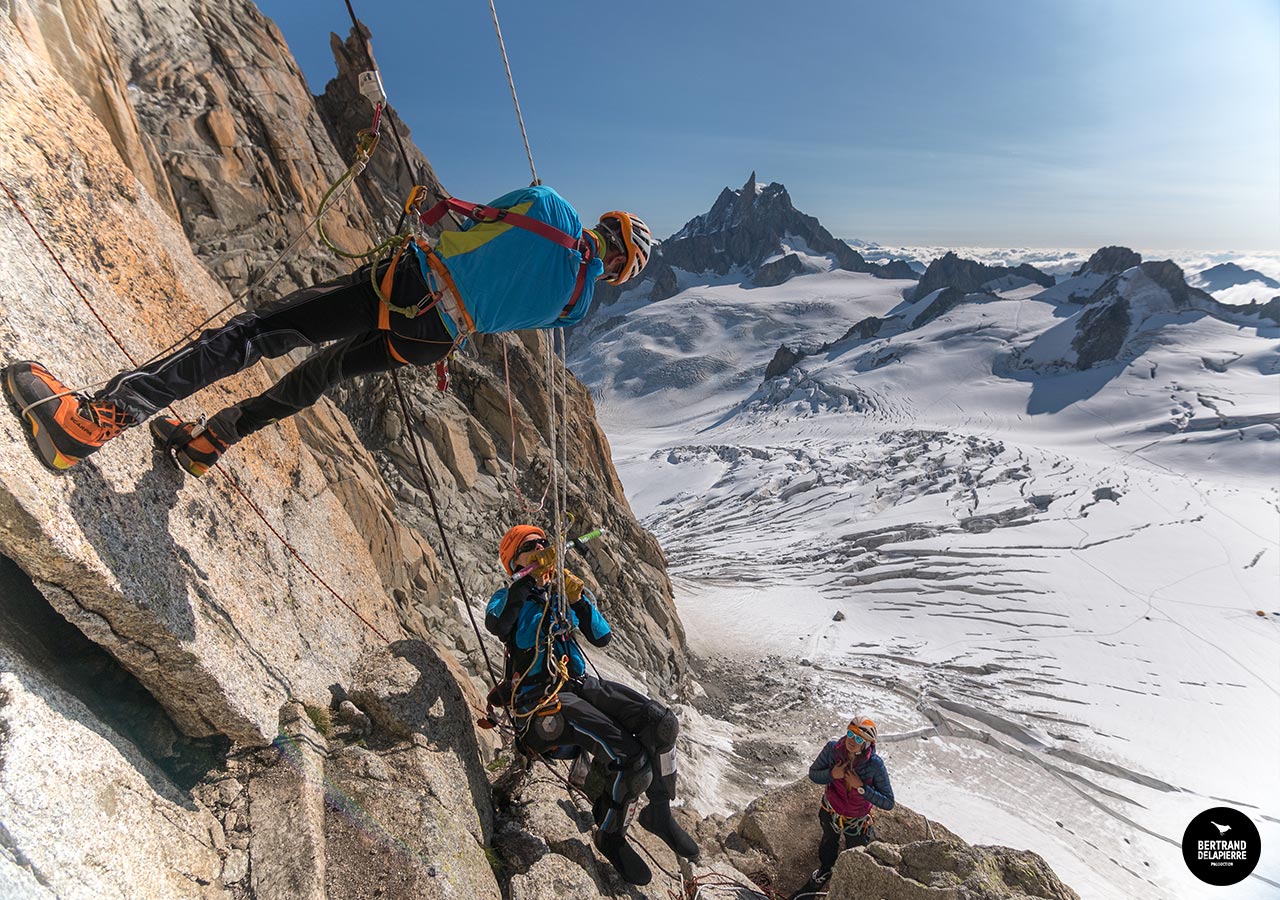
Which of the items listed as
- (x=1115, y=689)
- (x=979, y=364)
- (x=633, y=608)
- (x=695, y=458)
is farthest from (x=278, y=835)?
(x=979, y=364)

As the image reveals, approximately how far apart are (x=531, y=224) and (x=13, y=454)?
2588mm

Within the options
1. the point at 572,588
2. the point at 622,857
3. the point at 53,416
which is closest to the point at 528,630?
the point at 572,588

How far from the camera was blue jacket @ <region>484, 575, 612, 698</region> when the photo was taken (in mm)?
5008

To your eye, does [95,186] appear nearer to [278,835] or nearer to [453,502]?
[278,835]

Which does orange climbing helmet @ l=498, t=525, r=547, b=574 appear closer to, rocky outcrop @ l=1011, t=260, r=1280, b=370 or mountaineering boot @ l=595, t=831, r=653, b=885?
mountaineering boot @ l=595, t=831, r=653, b=885

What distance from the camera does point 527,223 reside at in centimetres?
360

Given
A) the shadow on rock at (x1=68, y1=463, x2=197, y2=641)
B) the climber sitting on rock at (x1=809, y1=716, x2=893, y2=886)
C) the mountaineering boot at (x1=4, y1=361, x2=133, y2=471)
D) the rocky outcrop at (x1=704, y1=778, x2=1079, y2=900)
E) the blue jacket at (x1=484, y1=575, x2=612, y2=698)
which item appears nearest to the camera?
the mountaineering boot at (x1=4, y1=361, x2=133, y2=471)

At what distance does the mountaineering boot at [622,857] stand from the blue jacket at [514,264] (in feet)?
13.4

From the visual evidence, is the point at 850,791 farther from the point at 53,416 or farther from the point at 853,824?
the point at 53,416

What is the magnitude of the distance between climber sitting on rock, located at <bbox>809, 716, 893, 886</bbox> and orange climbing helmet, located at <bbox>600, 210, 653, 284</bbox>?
6.08 meters

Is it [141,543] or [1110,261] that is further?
[1110,261]

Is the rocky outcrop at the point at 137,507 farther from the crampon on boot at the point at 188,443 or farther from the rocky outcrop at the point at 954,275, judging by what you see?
the rocky outcrop at the point at 954,275
